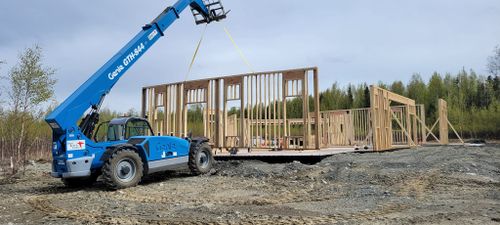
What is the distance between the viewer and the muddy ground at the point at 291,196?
16.4 ft

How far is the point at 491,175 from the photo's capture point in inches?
318

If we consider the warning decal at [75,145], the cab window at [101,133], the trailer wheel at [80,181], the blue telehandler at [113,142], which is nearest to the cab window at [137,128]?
the blue telehandler at [113,142]

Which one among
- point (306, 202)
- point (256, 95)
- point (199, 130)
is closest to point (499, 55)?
point (199, 130)

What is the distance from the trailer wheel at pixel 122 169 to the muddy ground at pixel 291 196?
8.7 inches

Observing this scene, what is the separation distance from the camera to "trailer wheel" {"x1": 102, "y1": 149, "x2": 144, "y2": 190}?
754 cm

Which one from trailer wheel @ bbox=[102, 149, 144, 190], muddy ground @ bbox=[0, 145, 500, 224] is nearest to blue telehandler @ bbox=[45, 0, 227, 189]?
trailer wheel @ bbox=[102, 149, 144, 190]

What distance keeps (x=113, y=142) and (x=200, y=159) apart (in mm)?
2404

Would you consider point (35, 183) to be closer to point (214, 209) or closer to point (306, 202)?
point (214, 209)

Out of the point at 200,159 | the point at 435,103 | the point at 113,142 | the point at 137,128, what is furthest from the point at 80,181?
the point at 435,103

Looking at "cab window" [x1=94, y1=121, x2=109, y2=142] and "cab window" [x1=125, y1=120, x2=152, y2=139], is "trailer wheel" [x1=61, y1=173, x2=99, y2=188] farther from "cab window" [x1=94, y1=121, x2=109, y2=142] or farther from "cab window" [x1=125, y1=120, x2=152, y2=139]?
"cab window" [x1=125, y1=120, x2=152, y2=139]

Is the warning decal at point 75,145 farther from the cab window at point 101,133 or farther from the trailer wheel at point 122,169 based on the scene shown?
the cab window at point 101,133

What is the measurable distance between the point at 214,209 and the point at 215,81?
8143 millimetres

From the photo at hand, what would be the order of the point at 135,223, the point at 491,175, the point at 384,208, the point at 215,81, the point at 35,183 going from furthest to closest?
the point at 215,81 → the point at 35,183 → the point at 491,175 → the point at 384,208 → the point at 135,223

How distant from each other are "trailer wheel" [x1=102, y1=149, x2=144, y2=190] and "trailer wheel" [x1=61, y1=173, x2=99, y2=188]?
2.81ft
